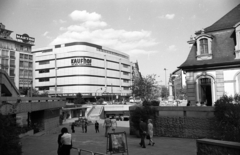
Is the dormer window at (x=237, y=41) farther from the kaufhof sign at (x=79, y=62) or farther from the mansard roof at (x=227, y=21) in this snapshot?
the kaufhof sign at (x=79, y=62)

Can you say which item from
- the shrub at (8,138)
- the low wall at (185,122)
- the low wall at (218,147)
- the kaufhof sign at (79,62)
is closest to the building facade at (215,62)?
the low wall at (185,122)

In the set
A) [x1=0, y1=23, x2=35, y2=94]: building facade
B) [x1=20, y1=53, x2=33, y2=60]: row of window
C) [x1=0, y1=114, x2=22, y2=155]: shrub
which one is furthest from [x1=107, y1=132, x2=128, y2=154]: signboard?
[x1=20, y1=53, x2=33, y2=60]: row of window

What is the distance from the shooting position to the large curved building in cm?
8375

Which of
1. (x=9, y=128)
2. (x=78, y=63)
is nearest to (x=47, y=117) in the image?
(x=9, y=128)

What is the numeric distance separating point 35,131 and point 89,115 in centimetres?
4160

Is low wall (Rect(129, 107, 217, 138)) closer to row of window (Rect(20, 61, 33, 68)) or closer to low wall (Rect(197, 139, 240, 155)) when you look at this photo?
low wall (Rect(197, 139, 240, 155))

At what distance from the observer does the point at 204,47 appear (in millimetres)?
18641

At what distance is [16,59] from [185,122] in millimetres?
66953

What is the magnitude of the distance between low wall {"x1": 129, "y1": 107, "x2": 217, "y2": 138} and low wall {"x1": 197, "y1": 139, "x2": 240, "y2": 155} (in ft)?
23.7

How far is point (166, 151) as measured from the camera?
35.8ft

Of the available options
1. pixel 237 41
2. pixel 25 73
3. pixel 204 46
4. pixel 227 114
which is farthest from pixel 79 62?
pixel 227 114

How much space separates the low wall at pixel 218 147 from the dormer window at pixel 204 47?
1256 cm

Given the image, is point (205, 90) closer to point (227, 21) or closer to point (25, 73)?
point (227, 21)

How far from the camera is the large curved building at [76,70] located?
83.8 metres
